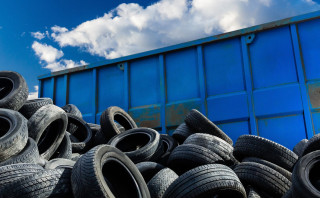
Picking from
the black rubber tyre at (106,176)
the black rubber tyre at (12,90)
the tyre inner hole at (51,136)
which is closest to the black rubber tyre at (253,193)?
the black rubber tyre at (106,176)

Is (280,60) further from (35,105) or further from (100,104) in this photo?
(35,105)

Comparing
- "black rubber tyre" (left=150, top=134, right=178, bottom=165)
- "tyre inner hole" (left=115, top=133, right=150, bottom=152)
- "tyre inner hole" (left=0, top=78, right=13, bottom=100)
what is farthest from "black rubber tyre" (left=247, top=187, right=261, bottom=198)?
"tyre inner hole" (left=0, top=78, right=13, bottom=100)

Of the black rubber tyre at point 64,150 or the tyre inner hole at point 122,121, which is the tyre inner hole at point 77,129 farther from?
the black rubber tyre at point 64,150

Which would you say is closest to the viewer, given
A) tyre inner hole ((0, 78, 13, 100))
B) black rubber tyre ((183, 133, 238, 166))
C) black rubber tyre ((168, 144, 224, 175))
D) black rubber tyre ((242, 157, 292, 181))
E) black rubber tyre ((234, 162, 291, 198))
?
black rubber tyre ((234, 162, 291, 198))

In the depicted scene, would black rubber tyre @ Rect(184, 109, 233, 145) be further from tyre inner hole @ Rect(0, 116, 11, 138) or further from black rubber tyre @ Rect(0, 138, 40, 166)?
tyre inner hole @ Rect(0, 116, 11, 138)

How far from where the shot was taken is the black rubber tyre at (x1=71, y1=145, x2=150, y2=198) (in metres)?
2.17

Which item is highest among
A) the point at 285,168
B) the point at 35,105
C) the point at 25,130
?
the point at 35,105

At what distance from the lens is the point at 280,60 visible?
17.4 feet

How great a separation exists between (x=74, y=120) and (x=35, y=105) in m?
0.83

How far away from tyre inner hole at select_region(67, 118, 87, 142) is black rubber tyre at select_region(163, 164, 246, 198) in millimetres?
3065

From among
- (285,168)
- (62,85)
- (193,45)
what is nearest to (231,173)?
(285,168)

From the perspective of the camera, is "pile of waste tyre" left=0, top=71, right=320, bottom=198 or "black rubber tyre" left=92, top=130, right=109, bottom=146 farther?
"black rubber tyre" left=92, top=130, right=109, bottom=146

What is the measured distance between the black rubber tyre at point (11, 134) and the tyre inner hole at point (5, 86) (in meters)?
0.94

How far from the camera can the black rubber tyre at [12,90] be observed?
4316 mm
